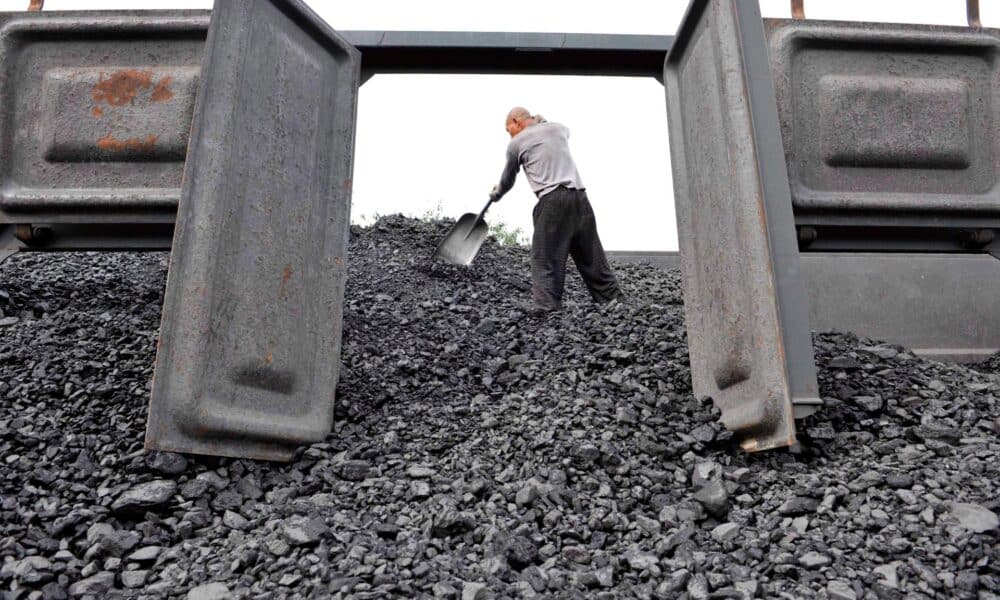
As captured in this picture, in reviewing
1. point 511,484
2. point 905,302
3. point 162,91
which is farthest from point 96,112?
point 905,302

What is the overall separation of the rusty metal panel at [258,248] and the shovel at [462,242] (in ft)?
8.80

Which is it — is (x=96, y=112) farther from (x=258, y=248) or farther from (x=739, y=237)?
(x=739, y=237)

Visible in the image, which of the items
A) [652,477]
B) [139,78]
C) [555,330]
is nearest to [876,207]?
[555,330]

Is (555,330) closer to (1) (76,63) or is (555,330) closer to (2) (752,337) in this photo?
(2) (752,337)

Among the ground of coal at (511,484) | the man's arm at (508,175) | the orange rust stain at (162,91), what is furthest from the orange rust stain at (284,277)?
the man's arm at (508,175)

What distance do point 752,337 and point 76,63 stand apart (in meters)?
2.87

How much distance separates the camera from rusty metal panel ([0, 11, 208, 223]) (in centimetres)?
317

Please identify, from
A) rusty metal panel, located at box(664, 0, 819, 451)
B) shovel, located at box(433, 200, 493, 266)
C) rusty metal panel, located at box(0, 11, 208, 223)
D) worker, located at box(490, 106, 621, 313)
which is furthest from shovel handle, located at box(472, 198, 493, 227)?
rusty metal panel, located at box(0, 11, 208, 223)

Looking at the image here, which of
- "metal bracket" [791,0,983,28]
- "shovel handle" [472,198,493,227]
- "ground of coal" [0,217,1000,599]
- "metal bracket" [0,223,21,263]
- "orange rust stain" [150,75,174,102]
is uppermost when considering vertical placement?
"metal bracket" [791,0,983,28]

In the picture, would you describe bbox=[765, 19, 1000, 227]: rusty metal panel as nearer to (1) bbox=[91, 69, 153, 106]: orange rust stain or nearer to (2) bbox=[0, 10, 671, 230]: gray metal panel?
(2) bbox=[0, 10, 671, 230]: gray metal panel

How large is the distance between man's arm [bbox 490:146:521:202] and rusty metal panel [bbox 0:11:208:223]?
7.42 ft

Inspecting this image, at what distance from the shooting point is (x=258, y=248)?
2.61 metres

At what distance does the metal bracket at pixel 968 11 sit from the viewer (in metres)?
3.44

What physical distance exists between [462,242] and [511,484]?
12.1ft
